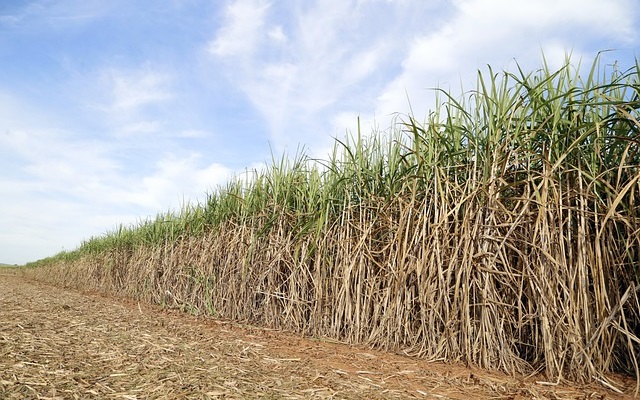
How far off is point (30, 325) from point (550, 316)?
3.88 metres

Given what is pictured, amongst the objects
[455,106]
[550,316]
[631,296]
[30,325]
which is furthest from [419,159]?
[30,325]

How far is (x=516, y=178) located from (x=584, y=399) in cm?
135

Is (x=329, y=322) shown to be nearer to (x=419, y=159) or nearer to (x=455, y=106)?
(x=419, y=159)

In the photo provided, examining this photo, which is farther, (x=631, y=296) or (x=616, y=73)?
(x=616, y=73)

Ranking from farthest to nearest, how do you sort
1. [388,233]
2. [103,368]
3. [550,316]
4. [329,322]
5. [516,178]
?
[329,322], [388,233], [516,178], [550,316], [103,368]

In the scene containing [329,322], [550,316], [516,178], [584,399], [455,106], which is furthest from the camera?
[329,322]

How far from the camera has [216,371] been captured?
2242 mm

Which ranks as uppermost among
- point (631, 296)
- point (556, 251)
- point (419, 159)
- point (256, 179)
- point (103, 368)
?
point (256, 179)

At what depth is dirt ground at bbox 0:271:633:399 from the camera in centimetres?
194

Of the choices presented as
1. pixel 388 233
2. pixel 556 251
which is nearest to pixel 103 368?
pixel 388 233

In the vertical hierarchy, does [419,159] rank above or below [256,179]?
below

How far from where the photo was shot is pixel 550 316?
2.43 metres

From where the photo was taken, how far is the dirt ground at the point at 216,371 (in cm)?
194

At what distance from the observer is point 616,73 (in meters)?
2.84
